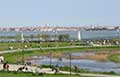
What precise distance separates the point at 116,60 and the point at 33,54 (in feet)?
54.7

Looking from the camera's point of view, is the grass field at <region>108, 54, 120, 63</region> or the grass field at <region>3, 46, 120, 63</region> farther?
the grass field at <region>108, 54, 120, 63</region>

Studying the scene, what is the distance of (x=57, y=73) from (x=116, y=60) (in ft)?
99.3

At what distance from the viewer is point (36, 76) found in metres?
48.1

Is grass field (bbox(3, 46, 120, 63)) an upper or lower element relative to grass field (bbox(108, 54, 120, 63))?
upper

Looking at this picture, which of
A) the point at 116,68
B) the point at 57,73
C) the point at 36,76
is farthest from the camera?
the point at 116,68

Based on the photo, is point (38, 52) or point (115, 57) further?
point (38, 52)

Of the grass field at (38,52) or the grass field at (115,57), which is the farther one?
the grass field at (115,57)

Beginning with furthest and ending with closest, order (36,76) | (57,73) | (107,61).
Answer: (107,61)
(57,73)
(36,76)

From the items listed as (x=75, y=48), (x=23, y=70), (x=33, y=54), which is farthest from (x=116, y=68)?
(x=75, y=48)

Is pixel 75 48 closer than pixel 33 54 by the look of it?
No

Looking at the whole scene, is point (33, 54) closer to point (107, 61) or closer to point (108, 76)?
point (107, 61)

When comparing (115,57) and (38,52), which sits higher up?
(38,52)

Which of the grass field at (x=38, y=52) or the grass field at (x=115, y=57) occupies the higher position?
the grass field at (x=38, y=52)

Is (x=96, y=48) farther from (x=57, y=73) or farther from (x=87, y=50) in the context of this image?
(x=57, y=73)
